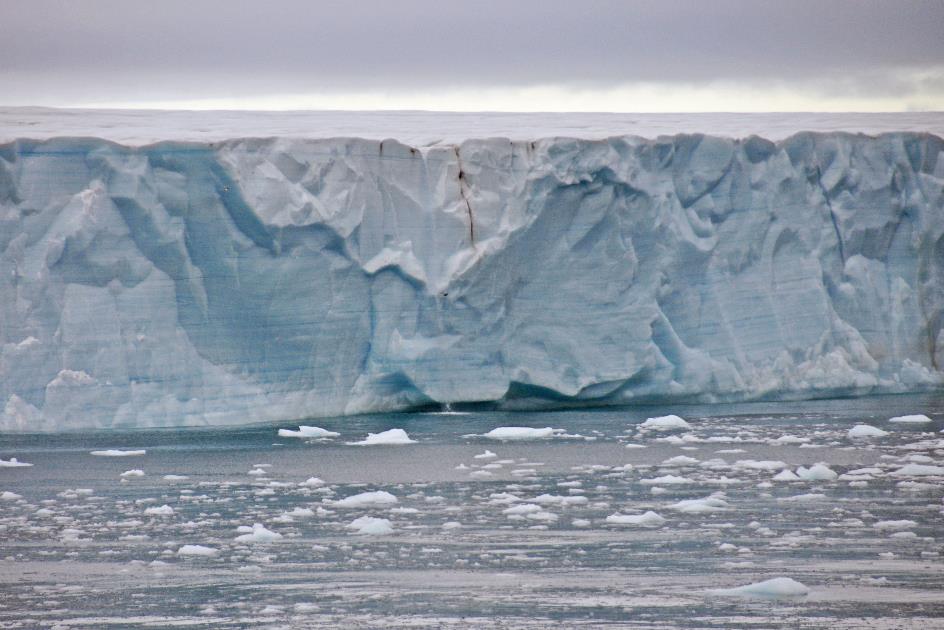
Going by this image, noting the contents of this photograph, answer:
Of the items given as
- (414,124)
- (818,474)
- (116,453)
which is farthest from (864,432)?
(116,453)

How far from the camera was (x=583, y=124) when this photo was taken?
42.9 ft

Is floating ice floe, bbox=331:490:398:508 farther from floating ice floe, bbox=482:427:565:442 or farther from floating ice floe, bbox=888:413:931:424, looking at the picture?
floating ice floe, bbox=888:413:931:424

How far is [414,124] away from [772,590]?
8122mm

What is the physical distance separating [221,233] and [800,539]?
606cm

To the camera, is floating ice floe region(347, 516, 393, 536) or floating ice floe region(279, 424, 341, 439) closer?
floating ice floe region(347, 516, 393, 536)

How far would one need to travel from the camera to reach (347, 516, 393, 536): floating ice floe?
7.14m

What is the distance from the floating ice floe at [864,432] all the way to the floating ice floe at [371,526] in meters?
4.54

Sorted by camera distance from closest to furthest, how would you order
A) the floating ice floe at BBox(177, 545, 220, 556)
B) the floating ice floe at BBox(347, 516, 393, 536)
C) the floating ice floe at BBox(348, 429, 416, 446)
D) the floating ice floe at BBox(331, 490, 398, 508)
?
1. the floating ice floe at BBox(177, 545, 220, 556)
2. the floating ice floe at BBox(347, 516, 393, 536)
3. the floating ice floe at BBox(331, 490, 398, 508)
4. the floating ice floe at BBox(348, 429, 416, 446)

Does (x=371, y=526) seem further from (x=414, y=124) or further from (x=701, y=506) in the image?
(x=414, y=124)

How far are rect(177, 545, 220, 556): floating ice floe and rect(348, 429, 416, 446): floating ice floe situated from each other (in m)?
3.63

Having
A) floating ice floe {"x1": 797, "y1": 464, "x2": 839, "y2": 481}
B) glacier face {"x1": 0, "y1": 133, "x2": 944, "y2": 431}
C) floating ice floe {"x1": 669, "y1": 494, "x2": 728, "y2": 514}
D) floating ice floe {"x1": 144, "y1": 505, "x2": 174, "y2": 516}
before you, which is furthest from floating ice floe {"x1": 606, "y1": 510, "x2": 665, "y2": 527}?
glacier face {"x1": 0, "y1": 133, "x2": 944, "y2": 431}

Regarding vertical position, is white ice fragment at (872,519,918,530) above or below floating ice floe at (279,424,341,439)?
below

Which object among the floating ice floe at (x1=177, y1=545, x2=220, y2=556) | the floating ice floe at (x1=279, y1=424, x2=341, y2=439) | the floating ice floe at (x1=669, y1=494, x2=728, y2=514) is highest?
the floating ice floe at (x1=279, y1=424, x2=341, y2=439)

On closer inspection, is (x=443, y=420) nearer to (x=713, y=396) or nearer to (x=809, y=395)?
(x=713, y=396)
